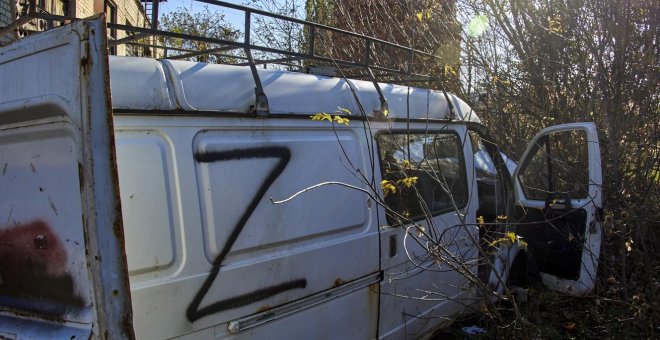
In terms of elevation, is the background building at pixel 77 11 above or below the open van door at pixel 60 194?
above

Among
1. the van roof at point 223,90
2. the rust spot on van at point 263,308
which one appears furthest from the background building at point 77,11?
the rust spot on van at point 263,308

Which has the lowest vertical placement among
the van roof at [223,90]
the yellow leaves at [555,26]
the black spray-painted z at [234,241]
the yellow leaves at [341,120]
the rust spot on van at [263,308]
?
the rust spot on van at [263,308]

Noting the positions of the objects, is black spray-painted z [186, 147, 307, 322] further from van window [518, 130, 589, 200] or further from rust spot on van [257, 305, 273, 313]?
van window [518, 130, 589, 200]

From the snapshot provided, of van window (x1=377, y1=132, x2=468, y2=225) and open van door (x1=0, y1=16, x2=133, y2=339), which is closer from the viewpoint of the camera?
open van door (x1=0, y1=16, x2=133, y2=339)

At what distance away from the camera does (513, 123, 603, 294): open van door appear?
407cm

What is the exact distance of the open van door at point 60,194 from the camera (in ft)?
5.44

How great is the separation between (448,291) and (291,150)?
6.24 feet

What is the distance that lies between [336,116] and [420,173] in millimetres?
1084

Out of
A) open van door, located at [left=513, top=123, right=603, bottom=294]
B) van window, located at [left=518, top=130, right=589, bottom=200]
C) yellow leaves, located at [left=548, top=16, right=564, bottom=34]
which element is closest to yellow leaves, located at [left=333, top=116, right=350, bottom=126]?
open van door, located at [left=513, top=123, right=603, bottom=294]

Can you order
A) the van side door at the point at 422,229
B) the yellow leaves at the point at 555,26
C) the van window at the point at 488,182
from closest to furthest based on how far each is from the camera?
the van side door at the point at 422,229
the van window at the point at 488,182
the yellow leaves at the point at 555,26

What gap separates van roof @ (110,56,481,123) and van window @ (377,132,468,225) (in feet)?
0.76

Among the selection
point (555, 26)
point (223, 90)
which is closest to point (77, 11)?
point (555, 26)

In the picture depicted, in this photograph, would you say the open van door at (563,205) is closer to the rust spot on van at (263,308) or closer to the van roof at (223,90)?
the van roof at (223,90)

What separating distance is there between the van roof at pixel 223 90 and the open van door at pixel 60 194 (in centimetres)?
29
